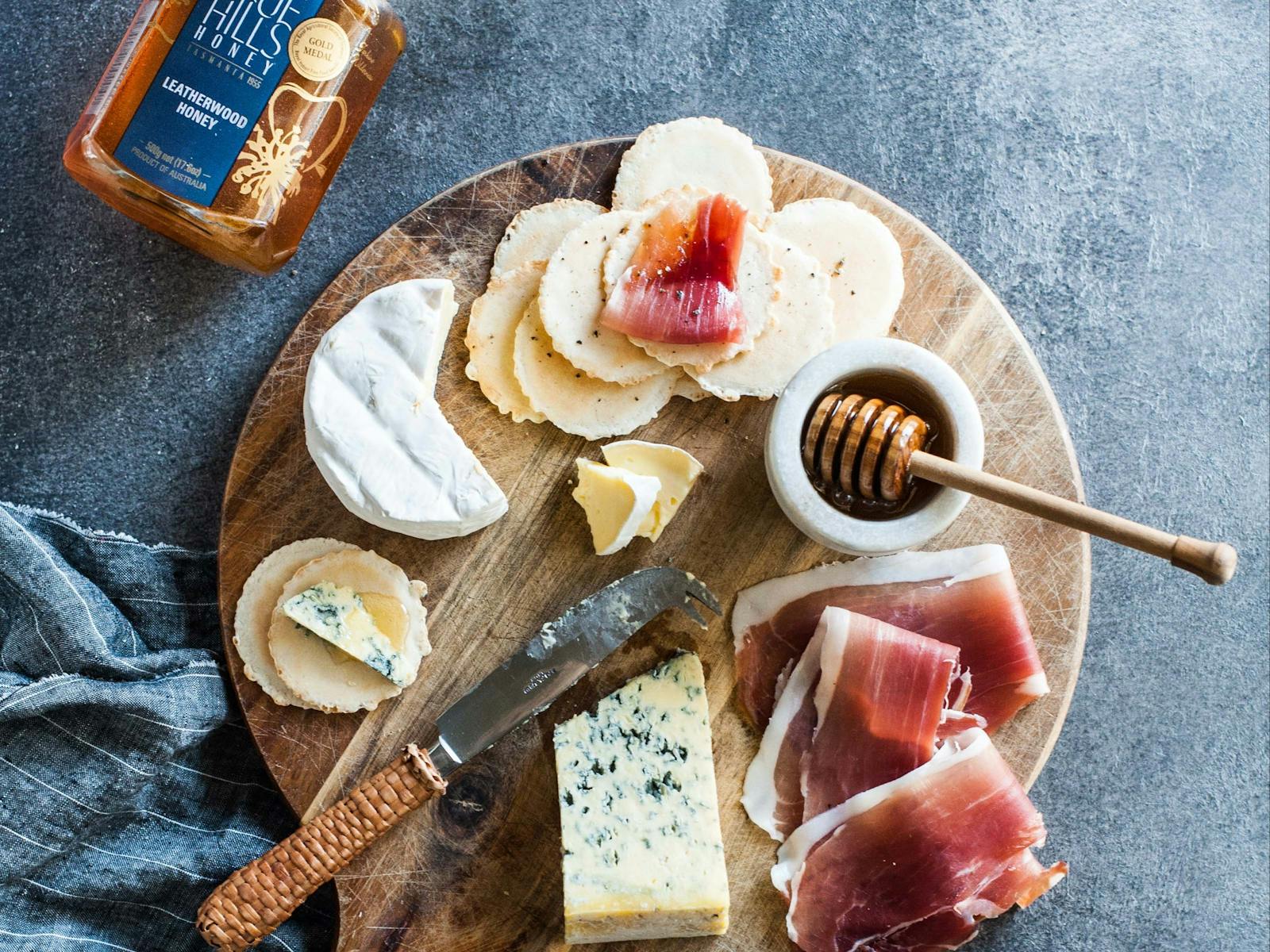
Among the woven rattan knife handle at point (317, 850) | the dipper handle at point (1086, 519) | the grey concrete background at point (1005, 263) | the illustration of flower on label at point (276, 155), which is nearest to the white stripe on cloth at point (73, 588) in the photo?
the grey concrete background at point (1005, 263)

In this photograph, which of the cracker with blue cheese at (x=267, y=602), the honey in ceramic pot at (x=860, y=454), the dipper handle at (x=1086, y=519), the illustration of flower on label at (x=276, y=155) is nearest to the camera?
the dipper handle at (x=1086, y=519)

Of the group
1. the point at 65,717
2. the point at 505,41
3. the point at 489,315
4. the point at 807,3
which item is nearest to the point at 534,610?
the point at 489,315

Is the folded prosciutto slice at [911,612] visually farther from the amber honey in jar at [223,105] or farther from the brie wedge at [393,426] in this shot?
the amber honey in jar at [223,105]

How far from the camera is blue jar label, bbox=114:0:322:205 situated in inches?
69.6

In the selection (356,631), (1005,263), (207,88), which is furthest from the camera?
(1005,263)

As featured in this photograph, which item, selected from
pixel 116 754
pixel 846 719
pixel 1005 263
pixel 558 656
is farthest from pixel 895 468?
pixel 116 754

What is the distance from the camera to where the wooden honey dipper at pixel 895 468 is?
4.99 ft

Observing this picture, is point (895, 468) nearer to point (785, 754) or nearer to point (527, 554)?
point (785, 754)

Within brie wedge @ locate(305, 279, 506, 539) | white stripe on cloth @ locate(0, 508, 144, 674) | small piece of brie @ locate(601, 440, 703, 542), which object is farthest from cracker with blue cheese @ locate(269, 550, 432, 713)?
small piece of brie @ locate(601, 440, 703, 542)

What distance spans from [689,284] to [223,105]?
0.88 meters

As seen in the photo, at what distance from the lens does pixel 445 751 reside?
1868 millimetres

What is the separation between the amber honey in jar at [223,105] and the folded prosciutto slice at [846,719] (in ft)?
4.31

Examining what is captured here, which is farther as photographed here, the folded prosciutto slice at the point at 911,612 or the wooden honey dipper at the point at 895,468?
the folded prosciutto slice at the point at 911,612

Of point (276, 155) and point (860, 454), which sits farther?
point (276, 155)
